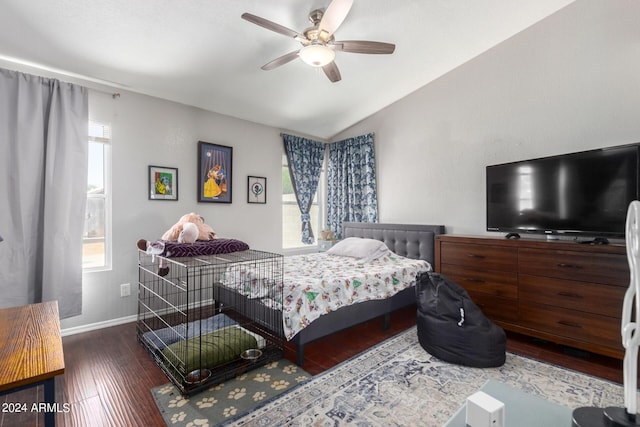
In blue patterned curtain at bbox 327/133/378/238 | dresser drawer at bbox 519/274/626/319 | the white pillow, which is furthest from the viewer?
blue patterned curtain at bbox 327/133/378/238

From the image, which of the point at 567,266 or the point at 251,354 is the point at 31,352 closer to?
the point at 251,354

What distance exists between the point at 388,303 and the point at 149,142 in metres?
3.10

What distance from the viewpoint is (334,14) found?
→ 2.01 m

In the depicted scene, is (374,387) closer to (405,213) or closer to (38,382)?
(38,382)

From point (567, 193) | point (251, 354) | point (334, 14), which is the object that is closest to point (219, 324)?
point (251, 354)

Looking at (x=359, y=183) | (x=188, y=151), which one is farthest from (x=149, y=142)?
(x=359, y=183)

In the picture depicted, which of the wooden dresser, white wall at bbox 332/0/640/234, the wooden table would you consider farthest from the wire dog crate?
white wall at bbox 332/0/640/234

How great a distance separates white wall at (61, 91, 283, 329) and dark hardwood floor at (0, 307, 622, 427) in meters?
0.41

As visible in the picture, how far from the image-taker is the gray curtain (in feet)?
8.09

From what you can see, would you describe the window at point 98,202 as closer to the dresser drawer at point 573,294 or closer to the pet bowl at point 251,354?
the pet bowl at point 251,354

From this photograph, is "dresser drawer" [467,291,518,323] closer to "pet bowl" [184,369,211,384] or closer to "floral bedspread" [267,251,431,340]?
"floral bedspread" [267,251,431,340]

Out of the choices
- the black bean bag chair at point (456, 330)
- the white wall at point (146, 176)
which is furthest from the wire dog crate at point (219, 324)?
the black bean bag chair at point (456, 330)

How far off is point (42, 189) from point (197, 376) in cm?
226

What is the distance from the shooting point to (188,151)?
3.51 metres
